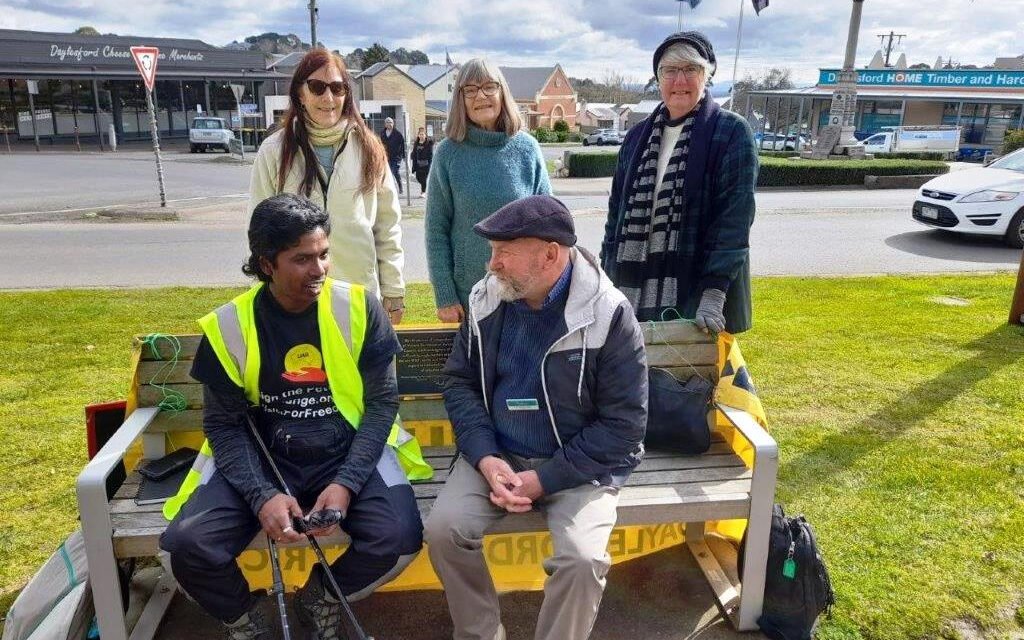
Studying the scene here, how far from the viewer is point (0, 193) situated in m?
17.8

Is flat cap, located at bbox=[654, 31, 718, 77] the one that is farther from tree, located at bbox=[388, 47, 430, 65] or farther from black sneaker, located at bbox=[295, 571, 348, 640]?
tree, located at bbox=[388, 47, 430, 65]

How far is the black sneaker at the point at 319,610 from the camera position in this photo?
2.60 metres

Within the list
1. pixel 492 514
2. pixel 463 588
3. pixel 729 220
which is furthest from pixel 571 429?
pixel 729 220

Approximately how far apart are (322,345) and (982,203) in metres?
11.6

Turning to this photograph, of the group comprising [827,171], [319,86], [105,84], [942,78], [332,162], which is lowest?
[827,171]

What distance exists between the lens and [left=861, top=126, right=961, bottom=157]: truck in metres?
36.9

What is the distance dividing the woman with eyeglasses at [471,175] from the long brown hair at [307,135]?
11.5 inches

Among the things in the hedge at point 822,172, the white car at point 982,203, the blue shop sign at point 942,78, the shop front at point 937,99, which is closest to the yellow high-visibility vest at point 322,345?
the white car at point 982,203

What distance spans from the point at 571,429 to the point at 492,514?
407mm

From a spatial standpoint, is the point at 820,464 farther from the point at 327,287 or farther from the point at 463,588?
the point at 327,287

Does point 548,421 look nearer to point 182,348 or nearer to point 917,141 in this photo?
point 182,348

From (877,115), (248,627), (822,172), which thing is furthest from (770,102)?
(248,627)

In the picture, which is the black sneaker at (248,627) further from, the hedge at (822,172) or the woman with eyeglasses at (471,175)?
the hedge at (822,172)

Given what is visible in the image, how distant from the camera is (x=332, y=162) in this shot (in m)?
3.34
